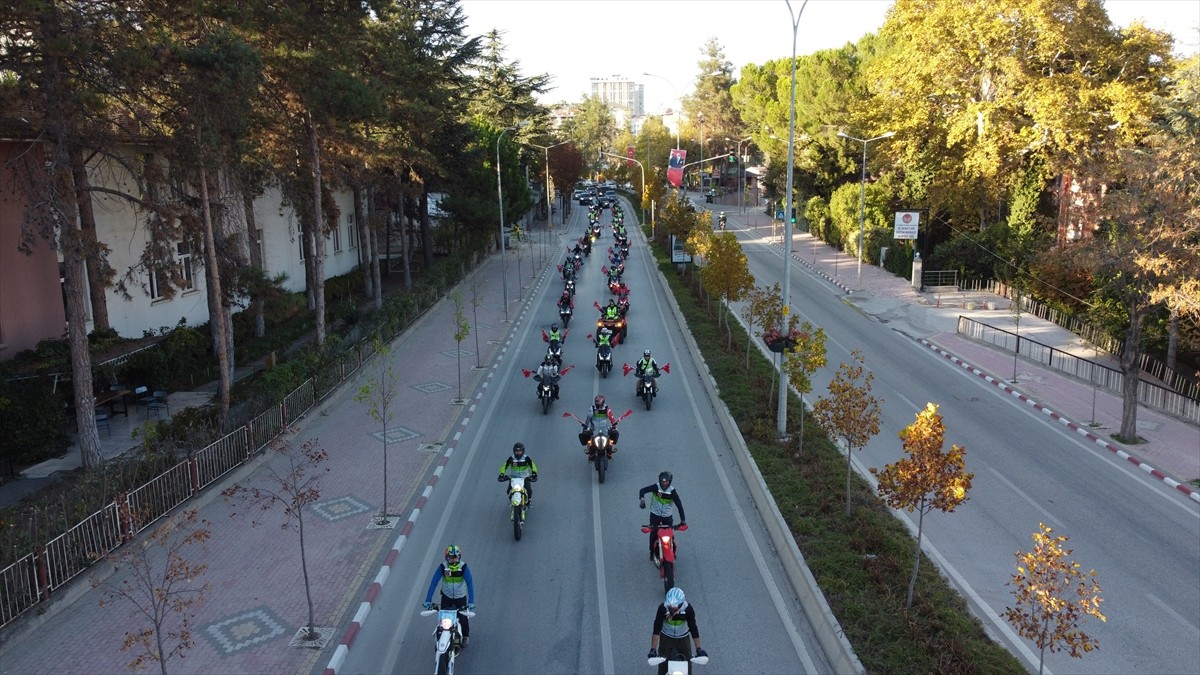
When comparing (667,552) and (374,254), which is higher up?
(374,254)

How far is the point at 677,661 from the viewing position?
8.70 meters

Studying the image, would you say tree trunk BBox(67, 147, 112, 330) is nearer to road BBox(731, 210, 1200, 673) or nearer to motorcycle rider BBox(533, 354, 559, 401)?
motorcycle rider BBox(533, 354, 559, 401)

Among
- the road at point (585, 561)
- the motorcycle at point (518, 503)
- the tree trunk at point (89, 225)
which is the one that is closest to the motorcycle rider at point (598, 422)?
the road at point (585, 561)

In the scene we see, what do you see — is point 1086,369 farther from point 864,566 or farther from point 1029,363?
point 864,566

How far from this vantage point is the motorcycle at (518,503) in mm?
13516

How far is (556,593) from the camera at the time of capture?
38.5ft

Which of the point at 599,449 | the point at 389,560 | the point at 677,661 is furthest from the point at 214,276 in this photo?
the point at 677,661

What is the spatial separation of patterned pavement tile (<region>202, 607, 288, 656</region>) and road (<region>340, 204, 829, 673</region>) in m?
1.23

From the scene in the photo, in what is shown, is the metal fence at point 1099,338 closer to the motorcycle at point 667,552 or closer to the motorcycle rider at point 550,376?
the motorcycle rider at point 550,376

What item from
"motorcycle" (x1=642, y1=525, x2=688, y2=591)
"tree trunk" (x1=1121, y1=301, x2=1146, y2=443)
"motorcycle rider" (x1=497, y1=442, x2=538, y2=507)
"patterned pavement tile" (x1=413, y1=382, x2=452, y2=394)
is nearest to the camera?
"motorcycle" (x1=642, y1=525, x2=688, y2=591)

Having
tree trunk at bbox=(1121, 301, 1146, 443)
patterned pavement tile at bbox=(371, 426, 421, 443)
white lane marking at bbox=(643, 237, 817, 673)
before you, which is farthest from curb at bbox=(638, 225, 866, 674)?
tree trunk at bbox=(1121, 301, 1146, 443)

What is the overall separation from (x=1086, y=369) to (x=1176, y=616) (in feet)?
52.5

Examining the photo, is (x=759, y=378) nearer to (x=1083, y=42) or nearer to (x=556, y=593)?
(x=556, y=593)

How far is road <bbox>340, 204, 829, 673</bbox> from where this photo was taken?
10258 millimetres
